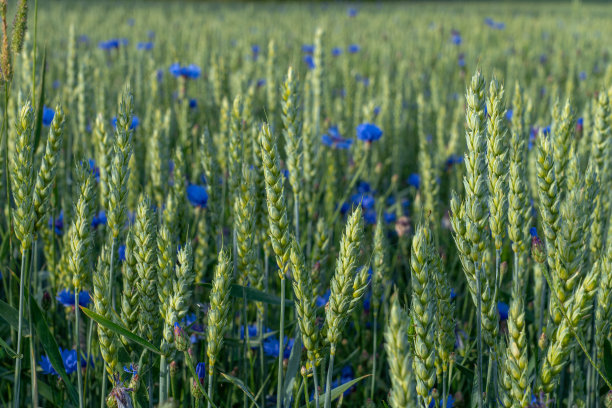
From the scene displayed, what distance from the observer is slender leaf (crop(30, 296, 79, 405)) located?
3.32ft

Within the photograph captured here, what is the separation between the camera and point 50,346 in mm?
1026

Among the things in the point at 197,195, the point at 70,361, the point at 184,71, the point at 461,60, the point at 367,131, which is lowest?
the point at 70,361

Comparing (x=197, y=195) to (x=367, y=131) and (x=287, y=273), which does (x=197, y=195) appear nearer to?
(x=287, y=273)

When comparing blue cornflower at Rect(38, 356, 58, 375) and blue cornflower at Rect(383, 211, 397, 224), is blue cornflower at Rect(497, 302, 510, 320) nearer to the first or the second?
blue cornflower at Rect(383, 211, 397, 224)

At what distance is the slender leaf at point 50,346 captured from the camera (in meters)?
1.01

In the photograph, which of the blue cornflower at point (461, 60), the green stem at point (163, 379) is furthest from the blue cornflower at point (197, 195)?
the blue cornflower at point (461, 60)

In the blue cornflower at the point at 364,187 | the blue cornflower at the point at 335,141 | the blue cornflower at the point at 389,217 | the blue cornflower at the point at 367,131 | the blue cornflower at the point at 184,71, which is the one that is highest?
the blue cornflower at the point at 184,71

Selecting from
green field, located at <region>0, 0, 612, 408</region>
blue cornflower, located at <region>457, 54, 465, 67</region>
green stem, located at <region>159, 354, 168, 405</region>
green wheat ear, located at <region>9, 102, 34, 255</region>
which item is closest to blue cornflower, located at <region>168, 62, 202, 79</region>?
green field, located at <region>0, 0, 612, 408</region>

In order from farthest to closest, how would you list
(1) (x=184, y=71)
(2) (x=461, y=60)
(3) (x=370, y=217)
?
(2) (x=461, y=60) < (1) (x=184, y=71) < (3) (x=370, y=217)

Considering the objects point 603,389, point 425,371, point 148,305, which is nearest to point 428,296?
point 425,371

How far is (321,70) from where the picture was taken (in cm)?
216

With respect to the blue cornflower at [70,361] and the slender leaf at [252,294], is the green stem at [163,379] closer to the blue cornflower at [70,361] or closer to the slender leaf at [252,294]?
the slender leaf at [252,294]

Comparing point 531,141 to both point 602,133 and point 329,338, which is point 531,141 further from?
point 329,338

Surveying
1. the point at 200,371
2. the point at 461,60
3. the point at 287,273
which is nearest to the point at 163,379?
the point at 200,371
